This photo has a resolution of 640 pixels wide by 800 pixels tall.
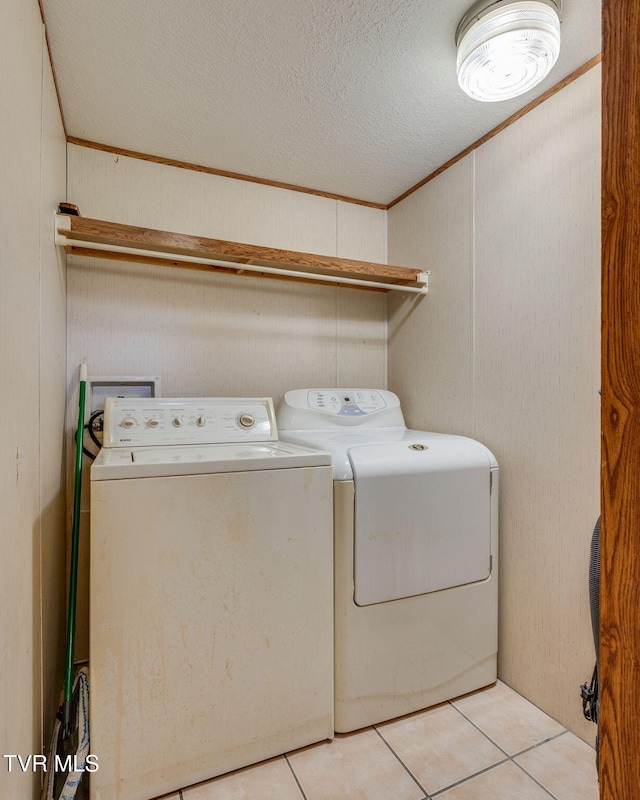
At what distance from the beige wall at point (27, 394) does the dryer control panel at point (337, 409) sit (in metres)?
0.97

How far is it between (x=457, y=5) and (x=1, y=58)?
3.94 feet

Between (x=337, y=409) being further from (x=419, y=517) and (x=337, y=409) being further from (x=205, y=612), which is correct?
(x=205, y=612)

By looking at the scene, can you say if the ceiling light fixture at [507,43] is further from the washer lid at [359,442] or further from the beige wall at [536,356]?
the washer lid at [359,442]

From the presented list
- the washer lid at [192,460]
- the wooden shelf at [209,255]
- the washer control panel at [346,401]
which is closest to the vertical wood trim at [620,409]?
the washer lid at [192,460]

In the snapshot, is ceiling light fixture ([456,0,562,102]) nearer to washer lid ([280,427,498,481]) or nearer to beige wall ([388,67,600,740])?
beige wall ([388,67,600,740])

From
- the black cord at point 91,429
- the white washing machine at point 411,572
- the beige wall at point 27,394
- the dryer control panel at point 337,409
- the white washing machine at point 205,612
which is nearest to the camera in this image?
the beige wall at point 27,394

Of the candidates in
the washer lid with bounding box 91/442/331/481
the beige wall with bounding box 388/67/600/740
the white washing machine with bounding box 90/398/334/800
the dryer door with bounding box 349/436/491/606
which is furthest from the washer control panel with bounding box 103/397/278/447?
the beige wall with bounding box 388/67/600/740

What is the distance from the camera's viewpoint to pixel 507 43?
4.15ft

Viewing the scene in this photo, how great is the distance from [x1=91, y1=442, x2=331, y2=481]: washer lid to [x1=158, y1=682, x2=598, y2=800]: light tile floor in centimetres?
95

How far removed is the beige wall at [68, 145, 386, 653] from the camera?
6.35 feet

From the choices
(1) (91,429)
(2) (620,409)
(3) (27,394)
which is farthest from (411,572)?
(1) (91,429)

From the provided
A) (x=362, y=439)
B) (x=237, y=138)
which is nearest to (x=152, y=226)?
(x=237, y=138)

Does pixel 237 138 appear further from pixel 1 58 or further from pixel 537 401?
pixel 537 401

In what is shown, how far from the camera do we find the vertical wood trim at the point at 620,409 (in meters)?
0.54
